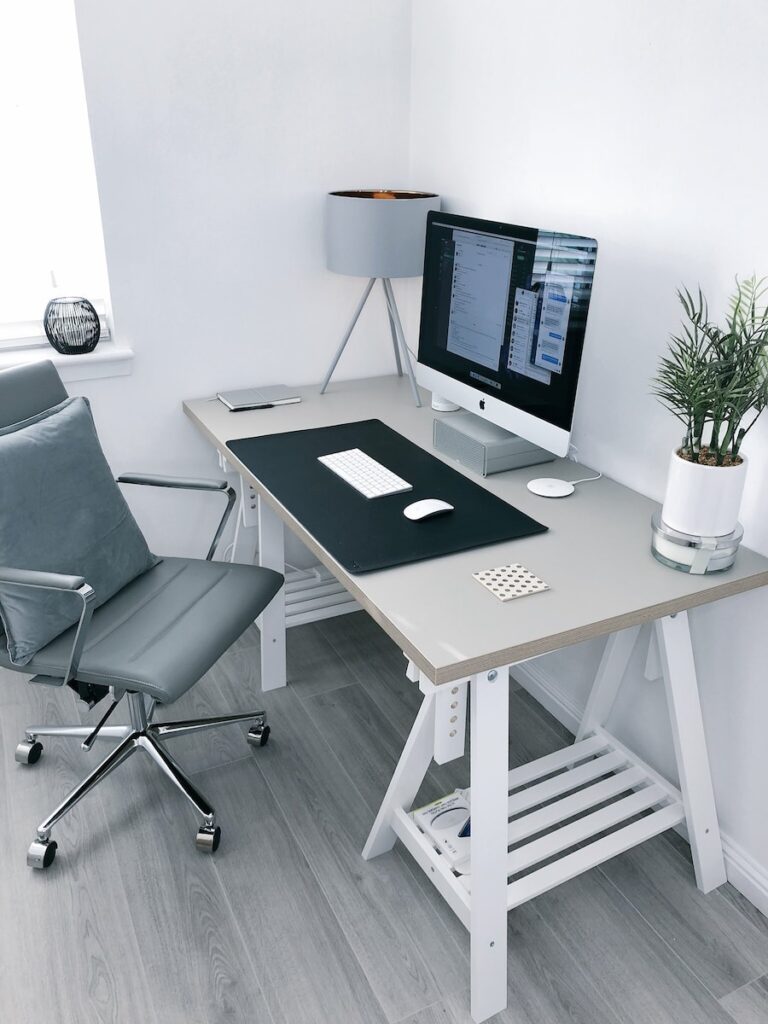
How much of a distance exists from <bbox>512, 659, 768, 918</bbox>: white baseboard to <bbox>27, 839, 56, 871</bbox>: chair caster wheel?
4.49 feet

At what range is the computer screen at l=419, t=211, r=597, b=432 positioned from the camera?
174cm

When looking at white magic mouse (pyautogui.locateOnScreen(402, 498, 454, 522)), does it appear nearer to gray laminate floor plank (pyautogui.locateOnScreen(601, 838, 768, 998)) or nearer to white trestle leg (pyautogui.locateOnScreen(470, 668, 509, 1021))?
white trestle leg (pyautogui.locateOnScreen(470, 668, 509, 1021))

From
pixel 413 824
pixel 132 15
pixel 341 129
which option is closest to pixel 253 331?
pixel 341 129

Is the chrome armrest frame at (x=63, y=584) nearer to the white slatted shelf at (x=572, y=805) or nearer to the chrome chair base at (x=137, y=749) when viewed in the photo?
the chrome chair base at (x=137, y=749)

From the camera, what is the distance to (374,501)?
75.6 inches

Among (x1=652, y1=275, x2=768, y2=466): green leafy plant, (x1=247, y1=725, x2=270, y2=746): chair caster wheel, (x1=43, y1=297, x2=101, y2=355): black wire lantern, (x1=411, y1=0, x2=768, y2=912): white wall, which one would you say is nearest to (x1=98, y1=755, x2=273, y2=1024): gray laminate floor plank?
(x1=247, y1=725, x2=270, y2=746): chair caster wheel

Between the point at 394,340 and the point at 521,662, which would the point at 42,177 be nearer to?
the point at 394,340

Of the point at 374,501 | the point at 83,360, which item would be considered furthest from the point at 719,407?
the point at 83,360

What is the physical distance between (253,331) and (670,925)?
1989 mm

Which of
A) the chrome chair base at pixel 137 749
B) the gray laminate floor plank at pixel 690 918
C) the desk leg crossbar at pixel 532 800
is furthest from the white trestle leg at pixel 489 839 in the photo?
the chrome chair base at pixel 137 749

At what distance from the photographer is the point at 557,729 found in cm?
242

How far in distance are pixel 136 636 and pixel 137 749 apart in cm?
41

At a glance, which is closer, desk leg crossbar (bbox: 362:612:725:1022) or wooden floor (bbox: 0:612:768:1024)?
desk leg crossbar (bbox: 362:612:725:1022)

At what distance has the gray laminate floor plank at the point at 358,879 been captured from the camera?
5.61ft
